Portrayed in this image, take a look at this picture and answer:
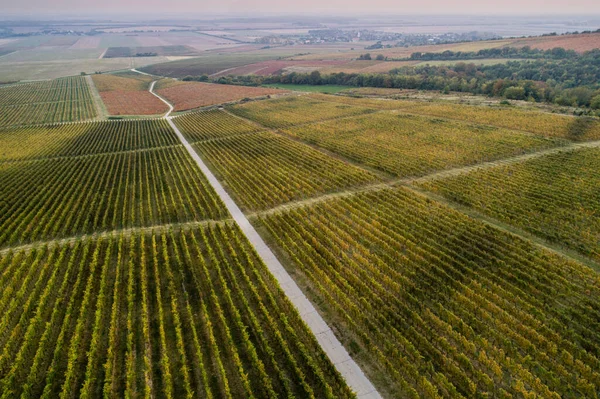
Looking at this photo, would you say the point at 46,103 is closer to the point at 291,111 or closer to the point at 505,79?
the point at 291,111

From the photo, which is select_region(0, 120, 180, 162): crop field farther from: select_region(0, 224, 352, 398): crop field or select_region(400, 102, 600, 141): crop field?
select_region(400, 102, 600, 141): crop field

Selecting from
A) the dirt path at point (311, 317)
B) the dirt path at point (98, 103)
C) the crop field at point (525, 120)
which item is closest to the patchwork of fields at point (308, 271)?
the dirt path at point (311, 317)

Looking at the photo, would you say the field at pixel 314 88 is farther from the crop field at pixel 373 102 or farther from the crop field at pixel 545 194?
the crop field at pixel 545 194

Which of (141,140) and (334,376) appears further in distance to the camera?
(141,140)

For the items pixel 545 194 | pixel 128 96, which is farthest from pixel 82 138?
pixel 545 194

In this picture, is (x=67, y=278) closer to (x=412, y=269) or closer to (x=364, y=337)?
(x=364, y=337)

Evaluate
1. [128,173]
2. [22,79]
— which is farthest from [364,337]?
[22,79]

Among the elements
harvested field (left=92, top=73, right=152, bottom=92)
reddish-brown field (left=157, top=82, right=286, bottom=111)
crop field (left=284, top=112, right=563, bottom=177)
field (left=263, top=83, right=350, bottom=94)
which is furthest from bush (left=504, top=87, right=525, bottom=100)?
harvested field (left=92, top=73, right=152, bottom=92)
